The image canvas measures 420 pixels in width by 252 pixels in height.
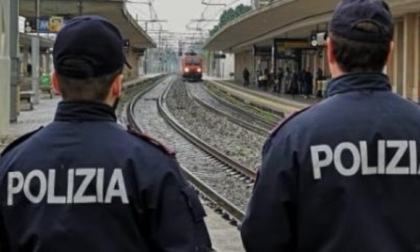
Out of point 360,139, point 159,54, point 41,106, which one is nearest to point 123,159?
point 360,139

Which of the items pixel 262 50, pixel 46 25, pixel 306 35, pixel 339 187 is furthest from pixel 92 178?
pixel 262 50

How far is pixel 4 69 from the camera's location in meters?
22.4

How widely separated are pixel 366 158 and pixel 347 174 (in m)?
0.08

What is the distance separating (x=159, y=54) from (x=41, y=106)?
4407 inches

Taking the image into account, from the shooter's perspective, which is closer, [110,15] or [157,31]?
[110,15]

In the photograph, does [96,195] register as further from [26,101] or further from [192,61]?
[192,61]

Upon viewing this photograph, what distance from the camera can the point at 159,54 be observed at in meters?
146

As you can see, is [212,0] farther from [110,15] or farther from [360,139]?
[360,139]

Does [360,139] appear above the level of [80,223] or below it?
above

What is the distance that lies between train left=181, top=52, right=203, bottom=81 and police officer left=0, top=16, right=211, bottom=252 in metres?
77.6

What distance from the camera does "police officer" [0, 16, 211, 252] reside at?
2666 millimetres

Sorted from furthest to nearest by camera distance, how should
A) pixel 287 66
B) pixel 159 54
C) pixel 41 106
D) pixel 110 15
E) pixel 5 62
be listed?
pixel 159 54 < pixel 287 66 < pixel 110 15 < pixel 41 106 < pixel 5 62

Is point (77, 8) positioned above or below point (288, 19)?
above

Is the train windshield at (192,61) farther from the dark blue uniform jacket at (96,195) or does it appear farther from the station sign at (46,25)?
the dark blue uniform jacket at (96,195)
